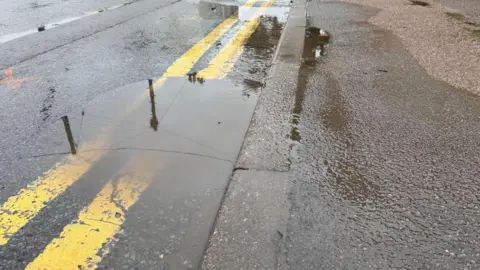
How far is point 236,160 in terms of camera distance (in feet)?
8.41

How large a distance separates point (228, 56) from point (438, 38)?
3.29 meters

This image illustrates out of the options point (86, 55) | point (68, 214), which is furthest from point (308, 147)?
point (86, 55)

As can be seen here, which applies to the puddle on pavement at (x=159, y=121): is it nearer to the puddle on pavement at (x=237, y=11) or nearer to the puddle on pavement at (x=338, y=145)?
the puddle on pavement at (x=338, y=145)

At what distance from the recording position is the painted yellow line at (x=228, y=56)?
4206 millimetres

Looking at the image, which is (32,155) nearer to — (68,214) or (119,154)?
(119,154)

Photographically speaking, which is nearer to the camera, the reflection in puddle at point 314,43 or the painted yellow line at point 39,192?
the painted yellow line at point 39,192

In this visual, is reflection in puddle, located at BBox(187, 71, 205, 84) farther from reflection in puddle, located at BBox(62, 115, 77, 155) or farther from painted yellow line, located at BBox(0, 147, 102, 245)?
painted yellow line, located at BBox(0, 147, 102, 245)

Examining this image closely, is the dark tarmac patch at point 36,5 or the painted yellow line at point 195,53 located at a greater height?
the dark tarmac patch at point 36,5

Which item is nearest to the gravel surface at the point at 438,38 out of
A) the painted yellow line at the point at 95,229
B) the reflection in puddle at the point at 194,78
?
the reflection in puddle at the point at 194,78

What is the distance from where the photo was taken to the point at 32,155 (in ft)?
8.61

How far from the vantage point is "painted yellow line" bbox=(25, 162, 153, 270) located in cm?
178

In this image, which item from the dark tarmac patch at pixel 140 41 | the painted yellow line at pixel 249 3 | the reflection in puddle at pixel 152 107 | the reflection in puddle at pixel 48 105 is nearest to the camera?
the reflection in puddle at pixel 152 107

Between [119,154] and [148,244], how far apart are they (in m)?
0.98

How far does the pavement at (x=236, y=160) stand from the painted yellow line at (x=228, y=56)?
38 mm
